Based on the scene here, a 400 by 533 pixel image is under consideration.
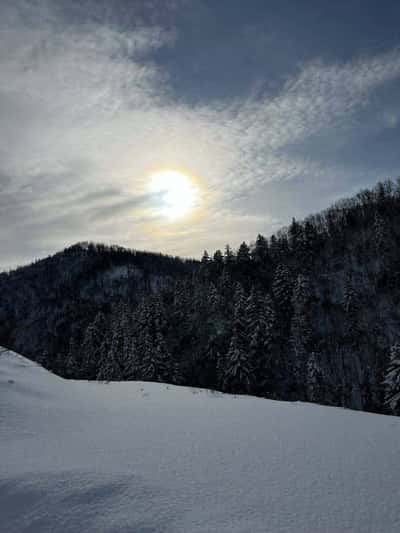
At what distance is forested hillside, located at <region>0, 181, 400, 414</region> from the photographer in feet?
131

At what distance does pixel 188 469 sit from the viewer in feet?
12.4

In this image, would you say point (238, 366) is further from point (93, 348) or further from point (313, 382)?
point (93, 348)

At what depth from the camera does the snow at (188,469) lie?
2.72 m

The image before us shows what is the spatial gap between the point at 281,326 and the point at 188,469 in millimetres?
50554

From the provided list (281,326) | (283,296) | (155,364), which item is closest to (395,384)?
(155,364)

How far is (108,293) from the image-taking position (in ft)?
502

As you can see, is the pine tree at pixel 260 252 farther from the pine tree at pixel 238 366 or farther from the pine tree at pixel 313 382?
the pine tree at pixel 238 366

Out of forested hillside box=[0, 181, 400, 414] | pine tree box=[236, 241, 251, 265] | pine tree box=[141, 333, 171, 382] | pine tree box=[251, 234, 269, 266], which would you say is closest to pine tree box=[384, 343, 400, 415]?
forested hillside box=[0, 181, 400, 414]

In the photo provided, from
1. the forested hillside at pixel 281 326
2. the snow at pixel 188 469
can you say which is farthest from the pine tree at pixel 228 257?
the snow at pixel 188 469

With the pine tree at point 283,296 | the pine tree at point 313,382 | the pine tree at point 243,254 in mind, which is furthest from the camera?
the pine tree at point 243,254

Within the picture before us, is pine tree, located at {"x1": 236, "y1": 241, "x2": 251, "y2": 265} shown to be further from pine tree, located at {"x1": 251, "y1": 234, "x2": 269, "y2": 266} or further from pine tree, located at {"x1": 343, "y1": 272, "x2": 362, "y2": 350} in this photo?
pine tree, located at {"x1": 343, "y1": 272, "x2": 362, "y2": 350}

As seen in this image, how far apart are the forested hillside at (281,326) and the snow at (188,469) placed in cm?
2512

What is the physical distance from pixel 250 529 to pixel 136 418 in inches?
156

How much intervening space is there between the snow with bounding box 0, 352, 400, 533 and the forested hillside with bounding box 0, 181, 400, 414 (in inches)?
989
